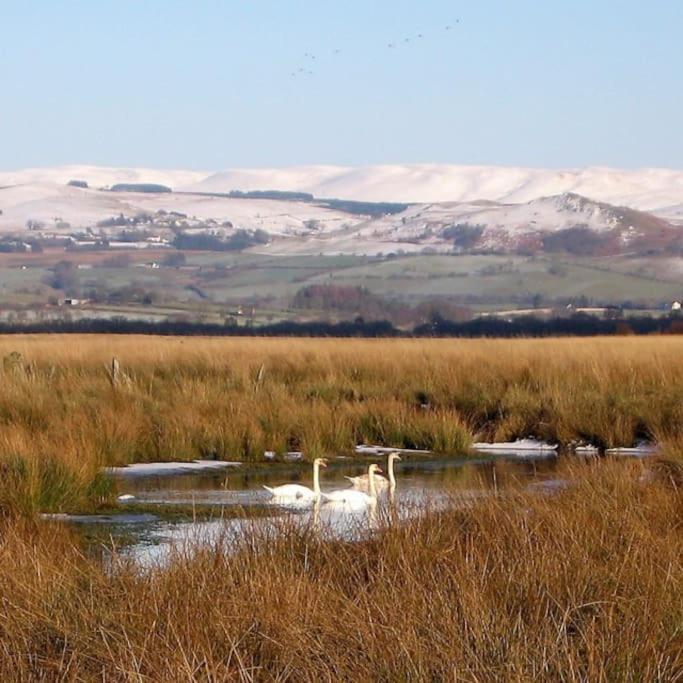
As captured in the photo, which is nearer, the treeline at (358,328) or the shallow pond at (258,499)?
the shallow pond at (258,499)

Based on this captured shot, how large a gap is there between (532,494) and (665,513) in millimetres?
847

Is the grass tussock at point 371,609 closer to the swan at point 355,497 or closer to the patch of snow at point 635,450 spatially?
the swan at point 355,497

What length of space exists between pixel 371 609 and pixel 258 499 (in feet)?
19.7

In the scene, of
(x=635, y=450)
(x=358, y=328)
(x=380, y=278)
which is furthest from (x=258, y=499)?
(x=380, y=278)

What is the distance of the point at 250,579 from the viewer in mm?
6453

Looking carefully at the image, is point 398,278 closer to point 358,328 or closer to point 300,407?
point 358,328

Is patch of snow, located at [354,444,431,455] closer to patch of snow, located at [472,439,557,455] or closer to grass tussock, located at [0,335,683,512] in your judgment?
grass tussock, located at [0,335,683,512]

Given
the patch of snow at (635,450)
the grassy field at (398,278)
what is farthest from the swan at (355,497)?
the grassy field at (398,278)

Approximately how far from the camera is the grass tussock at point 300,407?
13344 mm

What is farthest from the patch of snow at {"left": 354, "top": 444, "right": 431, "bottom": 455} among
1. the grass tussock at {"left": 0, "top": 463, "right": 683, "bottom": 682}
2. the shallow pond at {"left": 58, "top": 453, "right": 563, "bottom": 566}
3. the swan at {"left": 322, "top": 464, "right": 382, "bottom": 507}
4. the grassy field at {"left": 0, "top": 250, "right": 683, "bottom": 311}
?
the grassy field at {"left": 0, "top": 250, "right": 683, "bottom": 311}

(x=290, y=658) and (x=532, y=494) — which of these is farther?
(x=532, y=494)

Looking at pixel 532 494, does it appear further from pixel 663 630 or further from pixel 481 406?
pixel 481 406

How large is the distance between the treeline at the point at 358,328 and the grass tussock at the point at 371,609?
161 ft

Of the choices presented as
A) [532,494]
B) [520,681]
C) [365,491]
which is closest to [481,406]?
[365,491]
